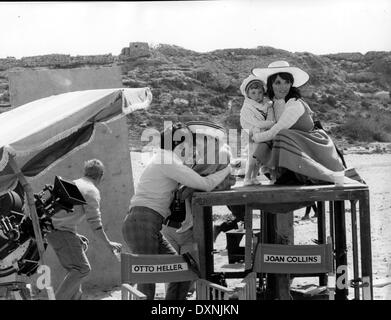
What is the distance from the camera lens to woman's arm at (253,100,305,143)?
568 centimetres

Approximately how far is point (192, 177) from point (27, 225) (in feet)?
3.87

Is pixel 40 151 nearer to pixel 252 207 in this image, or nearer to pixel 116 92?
pixel 116 92

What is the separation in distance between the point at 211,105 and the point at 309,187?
28.5 m

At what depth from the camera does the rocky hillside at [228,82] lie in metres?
30.0

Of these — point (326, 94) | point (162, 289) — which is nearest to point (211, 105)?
point (326, 94)

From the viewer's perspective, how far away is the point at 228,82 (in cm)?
3662

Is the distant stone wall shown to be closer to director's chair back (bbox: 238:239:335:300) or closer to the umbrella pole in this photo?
the umbrella pole

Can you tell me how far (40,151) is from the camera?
5.62 metres

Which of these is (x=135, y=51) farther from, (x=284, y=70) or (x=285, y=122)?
(x=285, y=122)

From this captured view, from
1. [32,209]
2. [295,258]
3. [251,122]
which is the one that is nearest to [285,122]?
[251,122]

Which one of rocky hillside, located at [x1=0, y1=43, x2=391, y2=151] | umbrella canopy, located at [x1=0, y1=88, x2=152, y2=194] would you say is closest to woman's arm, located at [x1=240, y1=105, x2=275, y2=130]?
umbrella canopy, located at [x1=0, y1=88, x2=152, y2=194]

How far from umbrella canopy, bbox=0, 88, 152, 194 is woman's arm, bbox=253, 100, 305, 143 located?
1.02 metres

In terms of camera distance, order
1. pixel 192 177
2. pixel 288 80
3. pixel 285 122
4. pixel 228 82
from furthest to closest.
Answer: pixel 228 82 < pixel 288 80 < pixel 285 122 < pixel 192 177

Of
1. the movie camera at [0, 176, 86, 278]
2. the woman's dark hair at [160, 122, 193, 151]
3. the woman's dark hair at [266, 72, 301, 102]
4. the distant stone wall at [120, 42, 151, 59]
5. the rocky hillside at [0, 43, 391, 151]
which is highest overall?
the woman's dark hair at [266, 72, 301, 102]
